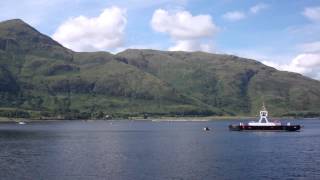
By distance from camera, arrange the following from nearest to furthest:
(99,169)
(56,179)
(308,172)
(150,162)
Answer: (56,179) → (308,172) → (99,169) → (150,162)

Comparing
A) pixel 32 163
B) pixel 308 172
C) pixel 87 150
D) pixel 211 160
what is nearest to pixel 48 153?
pixel 87 150

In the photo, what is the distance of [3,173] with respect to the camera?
10038cm

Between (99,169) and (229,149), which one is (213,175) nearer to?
(99,169)

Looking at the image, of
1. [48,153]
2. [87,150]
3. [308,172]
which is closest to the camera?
[308,172]

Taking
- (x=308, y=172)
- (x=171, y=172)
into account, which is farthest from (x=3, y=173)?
(x=308, y=172)

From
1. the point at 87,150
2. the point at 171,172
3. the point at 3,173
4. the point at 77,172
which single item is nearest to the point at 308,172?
the point at 171,172

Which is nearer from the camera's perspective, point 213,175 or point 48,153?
point 213,175

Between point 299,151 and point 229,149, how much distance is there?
2042 cm

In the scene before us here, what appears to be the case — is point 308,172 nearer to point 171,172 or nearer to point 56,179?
point 171,172

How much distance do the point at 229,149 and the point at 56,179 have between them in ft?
238

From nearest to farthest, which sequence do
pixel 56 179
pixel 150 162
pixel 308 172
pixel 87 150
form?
pixel 56 179, pixel 308 172, pixel 150 162, pixel 87 150

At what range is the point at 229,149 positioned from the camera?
153125 mm

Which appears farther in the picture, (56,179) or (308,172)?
(308,172)

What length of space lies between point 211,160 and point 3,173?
4849 cm
